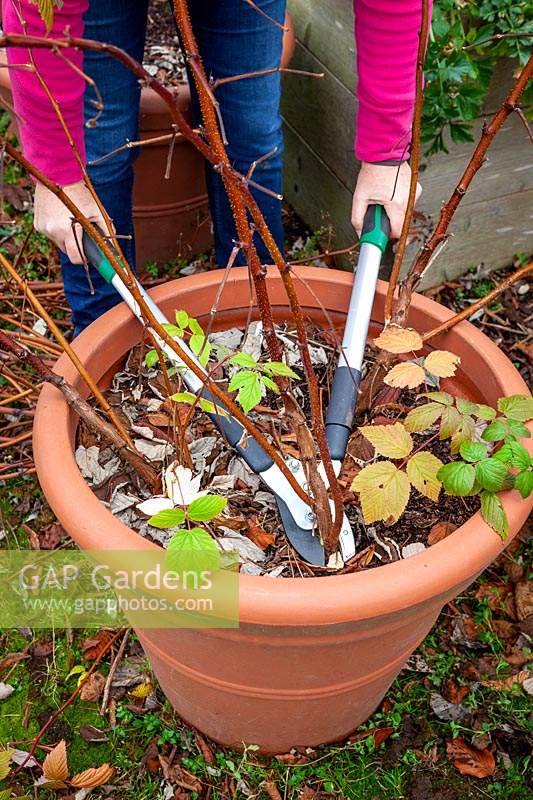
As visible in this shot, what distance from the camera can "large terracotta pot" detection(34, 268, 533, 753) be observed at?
89cm

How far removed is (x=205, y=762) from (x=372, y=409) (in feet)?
2.44

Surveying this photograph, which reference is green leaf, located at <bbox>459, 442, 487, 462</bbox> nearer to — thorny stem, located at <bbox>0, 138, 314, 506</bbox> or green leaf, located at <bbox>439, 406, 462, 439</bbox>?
green leaf, located at <bbox>439, 406, 462, 439</bbox>

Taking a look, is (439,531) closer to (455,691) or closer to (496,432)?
(496,432)

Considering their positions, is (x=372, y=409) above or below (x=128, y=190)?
below

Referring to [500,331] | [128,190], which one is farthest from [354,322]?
[500,331]

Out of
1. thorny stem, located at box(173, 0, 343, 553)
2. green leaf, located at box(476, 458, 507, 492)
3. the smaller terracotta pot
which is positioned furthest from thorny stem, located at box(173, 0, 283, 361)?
the smaller terracotta pot

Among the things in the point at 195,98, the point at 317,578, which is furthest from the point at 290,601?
the point at 195,98

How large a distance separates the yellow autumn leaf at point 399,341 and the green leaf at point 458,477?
18 cm

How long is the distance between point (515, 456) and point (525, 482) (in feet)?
0.11

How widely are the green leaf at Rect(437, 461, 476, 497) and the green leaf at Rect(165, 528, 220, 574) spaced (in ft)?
1.06

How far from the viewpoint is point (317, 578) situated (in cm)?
89

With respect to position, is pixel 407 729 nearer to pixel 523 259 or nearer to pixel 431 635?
pixel 431 635

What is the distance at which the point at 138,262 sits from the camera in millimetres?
2363

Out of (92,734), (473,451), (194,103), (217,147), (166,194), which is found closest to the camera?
(217,147)
